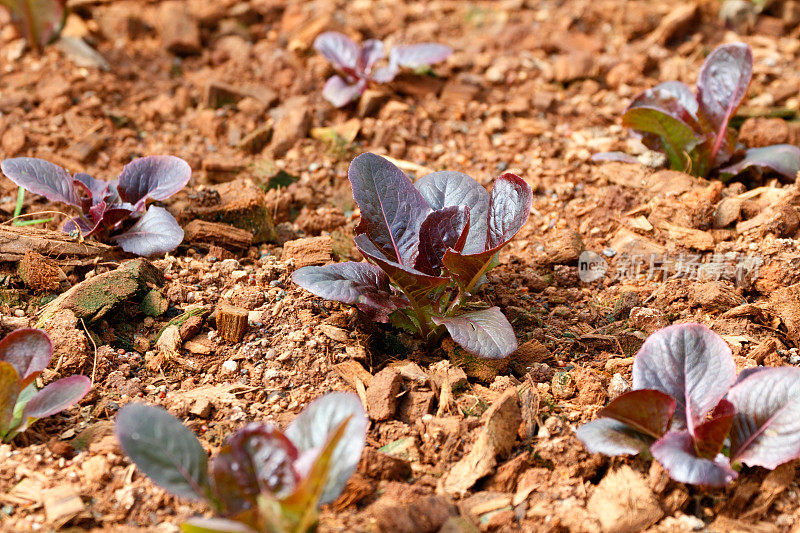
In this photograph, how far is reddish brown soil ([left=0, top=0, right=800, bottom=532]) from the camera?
176 centimetres

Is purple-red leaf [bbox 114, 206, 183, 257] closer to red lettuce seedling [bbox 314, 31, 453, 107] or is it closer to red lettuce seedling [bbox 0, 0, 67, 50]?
red lettuce seedling [bbox 314, 31, 453, 107]

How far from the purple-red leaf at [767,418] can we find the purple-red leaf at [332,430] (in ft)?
3.20

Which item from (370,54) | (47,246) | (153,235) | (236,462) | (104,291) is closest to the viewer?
(236,462)

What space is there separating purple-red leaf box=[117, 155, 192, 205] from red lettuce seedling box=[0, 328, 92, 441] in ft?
2.76

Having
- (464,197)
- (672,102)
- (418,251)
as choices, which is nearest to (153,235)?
(418,251)

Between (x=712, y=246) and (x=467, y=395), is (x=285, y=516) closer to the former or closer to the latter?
(x=467, y=395)

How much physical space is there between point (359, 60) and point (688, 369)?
7.57ft

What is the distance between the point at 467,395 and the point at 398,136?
5.30ft

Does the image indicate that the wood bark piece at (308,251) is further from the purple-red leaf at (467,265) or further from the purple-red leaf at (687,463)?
the purple-red leaf at (687,463)

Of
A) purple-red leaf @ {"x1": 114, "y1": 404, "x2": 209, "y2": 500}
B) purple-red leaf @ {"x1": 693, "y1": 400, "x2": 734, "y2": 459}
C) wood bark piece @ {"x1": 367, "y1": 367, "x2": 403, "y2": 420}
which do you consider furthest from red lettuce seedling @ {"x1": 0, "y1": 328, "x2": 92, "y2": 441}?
purple-red leaf @ {"x1": 693, "y1": 400, "x2": 734, "y2": 459}

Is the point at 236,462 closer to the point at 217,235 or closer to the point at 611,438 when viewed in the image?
the point at 611,438

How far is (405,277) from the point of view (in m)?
2.04

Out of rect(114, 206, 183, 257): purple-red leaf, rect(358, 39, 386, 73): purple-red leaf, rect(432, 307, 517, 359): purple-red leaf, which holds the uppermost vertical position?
rect(358, 39, 386, 73): purple-red leaf

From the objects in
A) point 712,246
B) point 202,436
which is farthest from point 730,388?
point 202,436
